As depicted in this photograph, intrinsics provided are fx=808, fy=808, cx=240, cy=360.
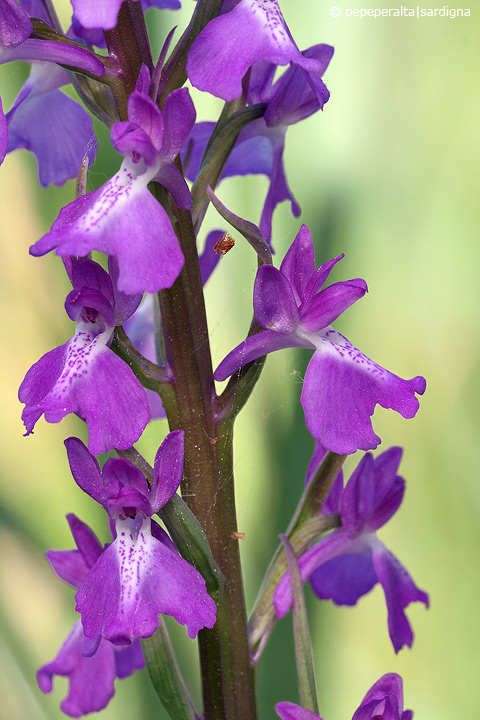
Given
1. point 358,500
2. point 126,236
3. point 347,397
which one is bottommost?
point 358,500

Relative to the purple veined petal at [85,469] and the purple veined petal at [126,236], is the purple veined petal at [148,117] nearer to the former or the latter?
the purple veined petal at [126,236]

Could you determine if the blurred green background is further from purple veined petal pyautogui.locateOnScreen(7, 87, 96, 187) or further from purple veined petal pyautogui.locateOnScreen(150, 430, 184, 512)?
purple veined petal pyautogui.locateOnScreen(150, 430, 184, 512)

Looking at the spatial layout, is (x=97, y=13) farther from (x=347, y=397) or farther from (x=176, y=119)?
(x=347, y=397)

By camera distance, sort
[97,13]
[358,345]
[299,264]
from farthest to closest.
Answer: [358,345]
[299,264]
[97,13]

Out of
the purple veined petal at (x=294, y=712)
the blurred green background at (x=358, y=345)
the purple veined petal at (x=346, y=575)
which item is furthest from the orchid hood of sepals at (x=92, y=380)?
the blurred green background at (x=358, y=345)

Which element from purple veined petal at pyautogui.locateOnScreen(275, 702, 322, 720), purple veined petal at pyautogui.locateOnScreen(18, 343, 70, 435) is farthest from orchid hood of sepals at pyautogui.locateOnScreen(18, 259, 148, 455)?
purple veined petal at pyautogui.locateOnScreen(275, 702, 322, 720)

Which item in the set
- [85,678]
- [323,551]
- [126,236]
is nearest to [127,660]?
[85,678]
